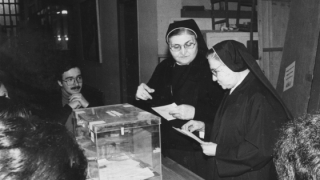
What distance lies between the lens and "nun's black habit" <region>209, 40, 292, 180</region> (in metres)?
1.85

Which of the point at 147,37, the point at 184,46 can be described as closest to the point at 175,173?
the point at 184,46

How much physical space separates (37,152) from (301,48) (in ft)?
11.2

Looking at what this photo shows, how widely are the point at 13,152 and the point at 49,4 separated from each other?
10.3 m

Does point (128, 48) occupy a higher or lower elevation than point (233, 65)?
higher

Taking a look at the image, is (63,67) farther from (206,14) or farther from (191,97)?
(206,14)

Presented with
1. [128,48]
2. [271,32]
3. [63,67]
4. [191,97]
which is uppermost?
[271,32]

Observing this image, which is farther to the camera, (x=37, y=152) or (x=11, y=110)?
(x=11, y=110)

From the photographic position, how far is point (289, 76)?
3723 millimetres

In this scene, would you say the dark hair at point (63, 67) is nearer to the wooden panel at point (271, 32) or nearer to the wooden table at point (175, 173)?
the wooden table at point (175, 173)

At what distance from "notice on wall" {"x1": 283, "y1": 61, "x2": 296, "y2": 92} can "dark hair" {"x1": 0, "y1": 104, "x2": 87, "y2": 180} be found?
10.8ft

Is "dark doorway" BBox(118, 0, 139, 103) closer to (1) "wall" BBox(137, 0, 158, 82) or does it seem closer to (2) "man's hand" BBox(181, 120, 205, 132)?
(1) "wall" BBox(137, 0, 158, 82)

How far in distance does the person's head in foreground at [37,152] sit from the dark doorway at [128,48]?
534cm

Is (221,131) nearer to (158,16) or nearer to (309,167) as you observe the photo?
(309,167)

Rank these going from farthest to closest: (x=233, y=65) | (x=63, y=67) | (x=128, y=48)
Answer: (x=128, y=48), (x=63, y=67), (x=233, y=65)
